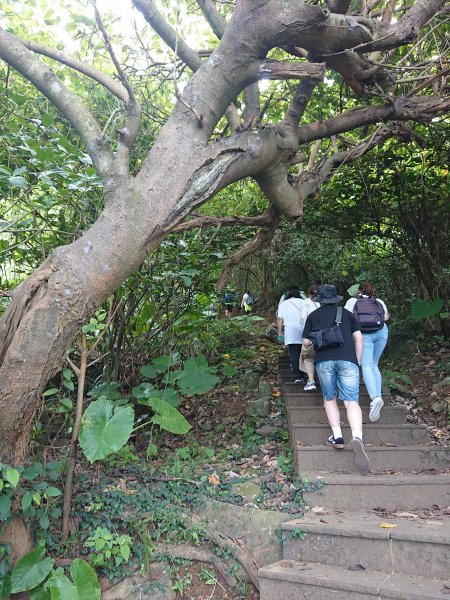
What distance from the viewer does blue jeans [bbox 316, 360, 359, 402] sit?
4.67 m

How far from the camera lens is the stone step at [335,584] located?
2.99 metres

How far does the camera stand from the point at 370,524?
145 inches

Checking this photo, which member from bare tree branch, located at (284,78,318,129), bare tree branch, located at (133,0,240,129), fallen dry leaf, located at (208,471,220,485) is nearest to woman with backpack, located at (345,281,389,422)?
fallen dry leaf, located at (208,471,220,485)

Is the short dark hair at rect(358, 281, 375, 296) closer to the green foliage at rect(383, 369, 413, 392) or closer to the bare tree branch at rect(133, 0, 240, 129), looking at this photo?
the green foliage at rect(383, 369, 413, 392)

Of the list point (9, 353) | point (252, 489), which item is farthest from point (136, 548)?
point (9, 353)

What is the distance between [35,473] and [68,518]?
0.81 metres

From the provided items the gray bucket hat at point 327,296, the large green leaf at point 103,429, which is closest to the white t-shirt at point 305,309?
the gray bucket hat at point 327,296

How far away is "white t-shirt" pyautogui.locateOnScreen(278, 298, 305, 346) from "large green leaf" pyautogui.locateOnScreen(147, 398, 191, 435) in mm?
2713

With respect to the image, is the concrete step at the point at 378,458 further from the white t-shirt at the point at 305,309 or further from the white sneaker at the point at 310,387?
the white t-shirt at the point at 305,309

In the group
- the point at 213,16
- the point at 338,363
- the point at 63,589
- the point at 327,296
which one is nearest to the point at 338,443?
the point at 338,363

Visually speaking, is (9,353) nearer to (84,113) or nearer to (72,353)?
(84,113)

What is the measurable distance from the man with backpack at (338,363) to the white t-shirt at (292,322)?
Answer: 181 centimetres

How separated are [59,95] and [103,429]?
2.46 meters

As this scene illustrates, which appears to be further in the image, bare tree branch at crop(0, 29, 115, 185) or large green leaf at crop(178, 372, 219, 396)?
large green leaf at crop(178, 372, 219, 396)
